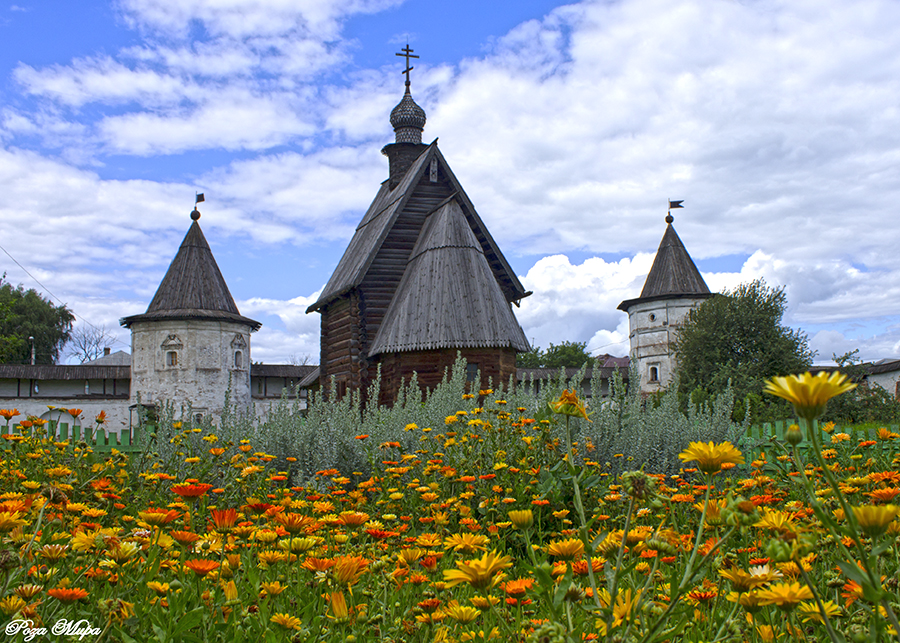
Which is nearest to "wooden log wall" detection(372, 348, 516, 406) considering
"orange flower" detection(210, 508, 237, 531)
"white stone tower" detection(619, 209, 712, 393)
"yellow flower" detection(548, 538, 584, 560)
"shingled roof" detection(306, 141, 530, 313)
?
"shingled roof" detection(306, 141, 530, 313)

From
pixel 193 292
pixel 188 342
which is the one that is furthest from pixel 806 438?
pixel 193 292

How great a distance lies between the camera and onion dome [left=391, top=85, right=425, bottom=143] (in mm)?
23234

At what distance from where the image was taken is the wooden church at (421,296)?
15562 mm

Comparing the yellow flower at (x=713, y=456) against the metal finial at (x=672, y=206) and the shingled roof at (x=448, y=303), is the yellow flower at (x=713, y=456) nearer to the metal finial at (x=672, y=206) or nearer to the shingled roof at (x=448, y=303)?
the shingled roof at (x=448, y=303)

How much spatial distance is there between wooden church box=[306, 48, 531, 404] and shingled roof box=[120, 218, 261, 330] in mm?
7525

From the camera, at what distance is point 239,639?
66.5 inches

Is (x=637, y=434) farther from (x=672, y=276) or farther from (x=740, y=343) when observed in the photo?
(x=672, y=276)

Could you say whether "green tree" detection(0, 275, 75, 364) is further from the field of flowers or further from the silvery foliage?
the field of flowers

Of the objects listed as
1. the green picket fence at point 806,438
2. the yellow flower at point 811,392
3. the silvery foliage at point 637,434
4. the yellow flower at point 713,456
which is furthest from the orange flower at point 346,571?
the silvery foliage at point 637,434

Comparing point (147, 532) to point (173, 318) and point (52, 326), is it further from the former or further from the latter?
point (52, 326)

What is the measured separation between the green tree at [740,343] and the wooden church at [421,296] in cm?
631

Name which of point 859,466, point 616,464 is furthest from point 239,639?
point 616,464

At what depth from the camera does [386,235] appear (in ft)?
59.3

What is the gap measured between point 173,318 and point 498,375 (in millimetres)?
15499
